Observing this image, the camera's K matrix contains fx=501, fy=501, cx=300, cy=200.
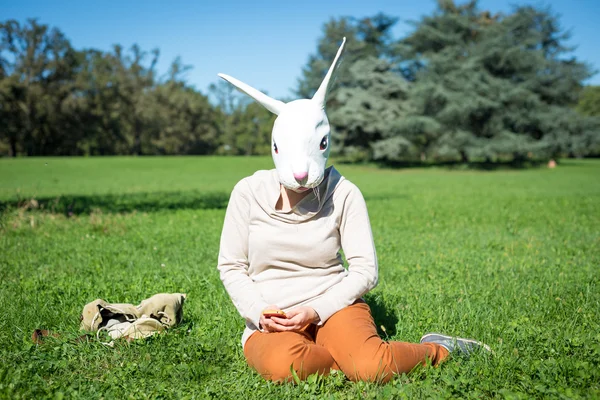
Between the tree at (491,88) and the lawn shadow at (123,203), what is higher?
the tree at (491,88)

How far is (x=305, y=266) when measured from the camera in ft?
10.7

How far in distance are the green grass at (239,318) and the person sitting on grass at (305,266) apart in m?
0.15

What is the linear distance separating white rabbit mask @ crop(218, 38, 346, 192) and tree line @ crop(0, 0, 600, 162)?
103ft

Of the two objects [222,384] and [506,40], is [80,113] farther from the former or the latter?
[222,384]

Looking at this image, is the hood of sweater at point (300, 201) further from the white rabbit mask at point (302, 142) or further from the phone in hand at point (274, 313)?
the phone in hand at point (274, 313)

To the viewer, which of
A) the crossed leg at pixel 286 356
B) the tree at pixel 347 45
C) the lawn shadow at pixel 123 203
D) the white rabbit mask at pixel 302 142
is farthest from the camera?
the tree at pixel 347 45

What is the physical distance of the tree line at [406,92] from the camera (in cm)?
3362

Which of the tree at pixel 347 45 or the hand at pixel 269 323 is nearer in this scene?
the hand at pixel 269 323

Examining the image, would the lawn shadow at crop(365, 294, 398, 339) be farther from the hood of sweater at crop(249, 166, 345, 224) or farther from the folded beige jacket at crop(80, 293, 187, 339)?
the folded beige jacket at crop(80, 293, 187, 339)

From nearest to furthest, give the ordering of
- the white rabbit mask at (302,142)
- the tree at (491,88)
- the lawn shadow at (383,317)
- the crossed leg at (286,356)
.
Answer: the crossed leg at (286,356) → the white rabbit mask at (302,142) → the lawn shadow at (383,317) → the tree at (491,88)

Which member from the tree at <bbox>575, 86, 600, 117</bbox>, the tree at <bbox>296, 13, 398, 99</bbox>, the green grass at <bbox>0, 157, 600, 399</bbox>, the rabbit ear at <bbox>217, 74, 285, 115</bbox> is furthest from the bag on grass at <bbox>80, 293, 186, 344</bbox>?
the tree at <bbox>575, 86, 600, 117</bbox>

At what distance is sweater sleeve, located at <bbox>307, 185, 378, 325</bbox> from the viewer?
3.14 m

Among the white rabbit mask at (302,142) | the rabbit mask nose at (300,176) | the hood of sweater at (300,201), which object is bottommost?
the hood of sweater at (300,201)

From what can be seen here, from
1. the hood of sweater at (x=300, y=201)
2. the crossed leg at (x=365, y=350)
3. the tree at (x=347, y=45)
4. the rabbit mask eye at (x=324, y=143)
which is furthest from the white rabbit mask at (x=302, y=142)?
the tree at (x=347, y=45)
